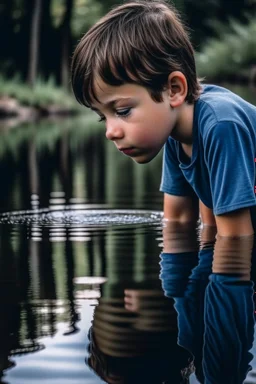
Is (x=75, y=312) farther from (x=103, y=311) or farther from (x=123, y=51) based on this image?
(x=123, y=51)

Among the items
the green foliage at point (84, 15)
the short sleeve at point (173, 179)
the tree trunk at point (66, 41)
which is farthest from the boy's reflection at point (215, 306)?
the green foliage at point (84, 15)

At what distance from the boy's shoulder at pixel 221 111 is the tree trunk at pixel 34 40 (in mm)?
16947

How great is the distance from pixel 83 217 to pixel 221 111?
919 millimetres

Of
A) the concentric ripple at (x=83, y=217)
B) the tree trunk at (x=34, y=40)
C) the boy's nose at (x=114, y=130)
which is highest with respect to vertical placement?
the tree trunk at (x=34, y=40)

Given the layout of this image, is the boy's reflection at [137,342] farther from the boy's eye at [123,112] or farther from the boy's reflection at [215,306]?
the boy's eye at [123,112]

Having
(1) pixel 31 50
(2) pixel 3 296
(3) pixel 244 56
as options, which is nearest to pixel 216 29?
(3) pixel 244 56

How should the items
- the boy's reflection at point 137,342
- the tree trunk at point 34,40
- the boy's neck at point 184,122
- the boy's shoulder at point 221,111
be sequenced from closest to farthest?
1. the boy's reflection at point 137,342
2. the boy's shoulder at point 221,111
3. the boy's neck at point 184,122
4. the tree trunk at point 34,40

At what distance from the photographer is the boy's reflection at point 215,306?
132 cm

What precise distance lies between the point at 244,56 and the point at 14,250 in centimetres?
2174

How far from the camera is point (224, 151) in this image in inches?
109

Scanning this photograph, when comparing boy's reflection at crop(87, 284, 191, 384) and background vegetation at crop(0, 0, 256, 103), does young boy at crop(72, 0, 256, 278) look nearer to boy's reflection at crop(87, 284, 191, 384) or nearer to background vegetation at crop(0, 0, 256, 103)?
boy's reflection at crop(87, 284, 191, 384)

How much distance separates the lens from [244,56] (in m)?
23.8

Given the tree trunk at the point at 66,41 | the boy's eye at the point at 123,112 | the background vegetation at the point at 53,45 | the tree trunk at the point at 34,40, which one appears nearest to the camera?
the boy's eye at the point at 123,112

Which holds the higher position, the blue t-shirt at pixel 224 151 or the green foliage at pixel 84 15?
the green foliage at pixel 84 15
